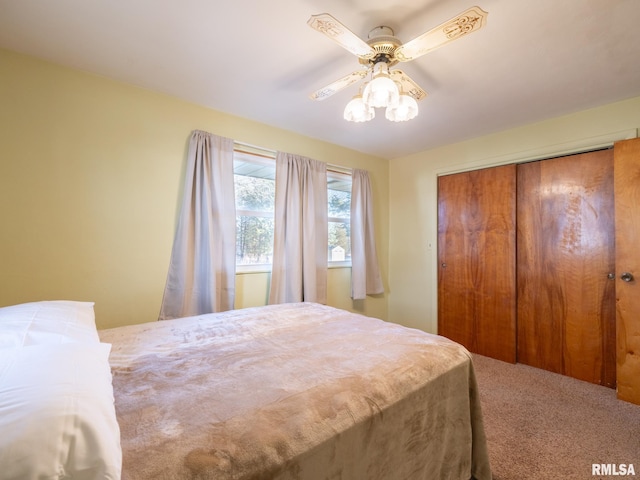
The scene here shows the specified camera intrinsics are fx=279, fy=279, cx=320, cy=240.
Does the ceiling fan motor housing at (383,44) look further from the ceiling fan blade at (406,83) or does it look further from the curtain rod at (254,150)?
the curtain rod at (254,150)

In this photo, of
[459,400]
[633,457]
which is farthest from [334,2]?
[633,457]

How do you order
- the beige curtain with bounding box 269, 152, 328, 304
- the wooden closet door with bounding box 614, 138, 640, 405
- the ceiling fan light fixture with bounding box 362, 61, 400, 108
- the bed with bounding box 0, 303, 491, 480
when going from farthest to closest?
the beige curtain with bounding box 269, 152, 328, 304 → the wooden closet door with bounding box 614, 138, 640, 405 → the ceiling fan light fixture with bounding box 362, 61, 400, 108 → the bed with bounding box 0, 303, 491, 480

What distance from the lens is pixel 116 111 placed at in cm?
211

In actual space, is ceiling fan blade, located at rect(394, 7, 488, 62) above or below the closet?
above

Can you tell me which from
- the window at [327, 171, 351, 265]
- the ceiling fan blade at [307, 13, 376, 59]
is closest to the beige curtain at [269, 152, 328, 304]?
the window at [327, 171, 351, 265]

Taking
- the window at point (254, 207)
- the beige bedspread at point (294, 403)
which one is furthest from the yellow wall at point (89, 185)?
the beige bedspread at point (294, 403)

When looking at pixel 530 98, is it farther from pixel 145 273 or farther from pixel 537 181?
pixel 145 273

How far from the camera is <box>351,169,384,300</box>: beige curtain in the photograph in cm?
354

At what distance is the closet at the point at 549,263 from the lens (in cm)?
216

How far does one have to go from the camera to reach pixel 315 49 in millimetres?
1725

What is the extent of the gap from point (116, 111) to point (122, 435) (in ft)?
7.44

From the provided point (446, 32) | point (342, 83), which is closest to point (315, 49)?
point (342, 83)

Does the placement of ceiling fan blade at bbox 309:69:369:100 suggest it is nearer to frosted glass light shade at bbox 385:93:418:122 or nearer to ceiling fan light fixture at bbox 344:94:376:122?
ceiling fan light fixture at bbox 344:94:376:122

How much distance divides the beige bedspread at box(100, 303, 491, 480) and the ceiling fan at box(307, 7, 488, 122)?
4.20ft
